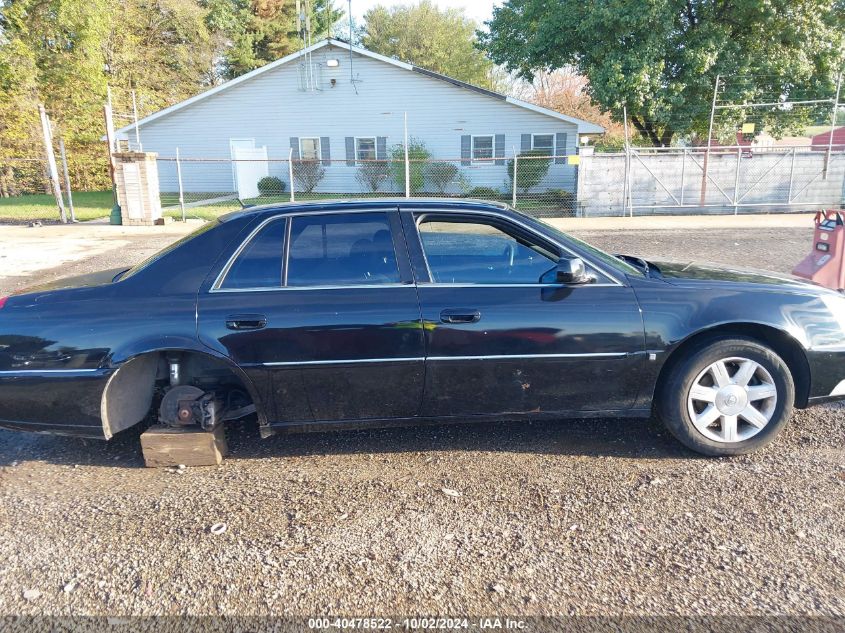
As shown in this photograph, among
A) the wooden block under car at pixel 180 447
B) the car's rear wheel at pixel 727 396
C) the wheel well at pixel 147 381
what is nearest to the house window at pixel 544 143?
the car's rear wheel at pixel 727 396

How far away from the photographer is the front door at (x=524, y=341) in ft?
11.5

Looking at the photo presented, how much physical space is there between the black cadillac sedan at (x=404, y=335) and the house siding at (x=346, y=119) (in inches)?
803

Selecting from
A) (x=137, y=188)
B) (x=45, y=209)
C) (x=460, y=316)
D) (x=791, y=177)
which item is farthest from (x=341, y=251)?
(x=45, y=209)

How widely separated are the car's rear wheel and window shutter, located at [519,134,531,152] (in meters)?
21.3

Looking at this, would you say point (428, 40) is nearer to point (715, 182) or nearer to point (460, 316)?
point (715, 182)

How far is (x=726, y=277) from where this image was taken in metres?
3.94

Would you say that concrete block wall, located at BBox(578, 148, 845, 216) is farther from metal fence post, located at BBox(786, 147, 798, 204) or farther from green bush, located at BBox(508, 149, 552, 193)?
green bush, located at BBox(508, 149, 552, 193)

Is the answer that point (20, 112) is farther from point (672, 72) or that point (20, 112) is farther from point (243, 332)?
point (243, 332)

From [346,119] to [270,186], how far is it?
13.5ft

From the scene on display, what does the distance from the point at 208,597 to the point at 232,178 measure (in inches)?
1027

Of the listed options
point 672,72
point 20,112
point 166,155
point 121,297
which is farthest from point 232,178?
point 121,297

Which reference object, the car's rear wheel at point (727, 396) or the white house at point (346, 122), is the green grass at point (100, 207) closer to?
the white house at point (346, 122)

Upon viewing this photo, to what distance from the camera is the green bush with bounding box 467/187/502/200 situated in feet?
75.5

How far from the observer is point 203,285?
354cm
